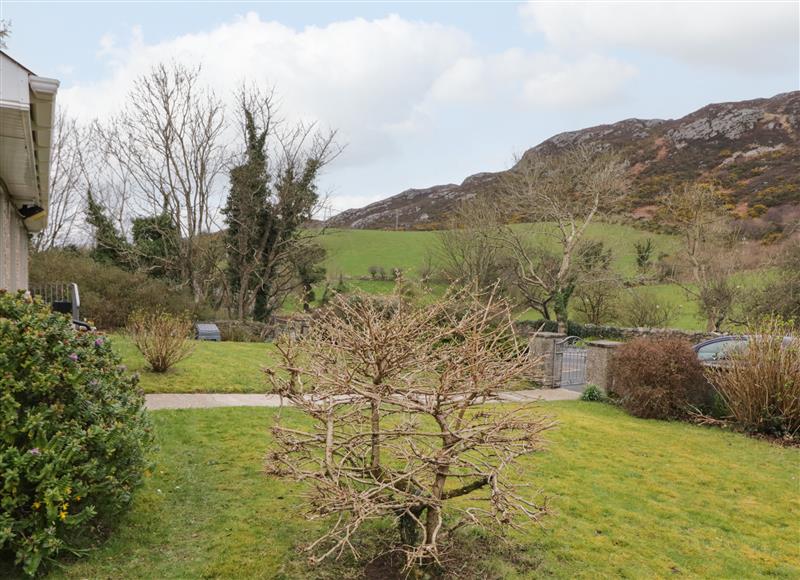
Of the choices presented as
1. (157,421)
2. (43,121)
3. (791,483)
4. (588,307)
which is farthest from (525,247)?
(43,121)

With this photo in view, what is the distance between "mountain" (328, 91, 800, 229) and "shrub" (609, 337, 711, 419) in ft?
70.2

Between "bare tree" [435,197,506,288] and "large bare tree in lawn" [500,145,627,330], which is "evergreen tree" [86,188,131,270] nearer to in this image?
"bare tree" [435,197,506,288]

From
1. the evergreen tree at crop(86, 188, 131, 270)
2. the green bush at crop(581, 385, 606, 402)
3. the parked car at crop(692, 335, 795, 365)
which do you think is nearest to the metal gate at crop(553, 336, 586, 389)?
the green bush at crop(581, 385, 606, 402)

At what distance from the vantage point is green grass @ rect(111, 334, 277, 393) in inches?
383

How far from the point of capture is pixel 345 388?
3.61 meters

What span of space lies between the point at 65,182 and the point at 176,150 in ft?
30.3

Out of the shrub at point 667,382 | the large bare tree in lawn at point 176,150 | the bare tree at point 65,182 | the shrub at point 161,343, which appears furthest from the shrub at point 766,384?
the bare tree at point 65,182

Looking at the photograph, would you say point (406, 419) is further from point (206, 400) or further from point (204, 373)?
point (204, 373)

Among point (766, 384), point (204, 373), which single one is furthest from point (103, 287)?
point (766, 384)

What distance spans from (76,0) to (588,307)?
22.5 meters

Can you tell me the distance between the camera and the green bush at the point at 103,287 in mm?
17969

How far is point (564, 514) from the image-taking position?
520cm

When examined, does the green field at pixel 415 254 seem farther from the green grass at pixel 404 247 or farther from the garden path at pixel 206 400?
the garden path at pixel 206 400

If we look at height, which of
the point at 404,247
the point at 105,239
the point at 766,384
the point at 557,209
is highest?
the point at 557,209
